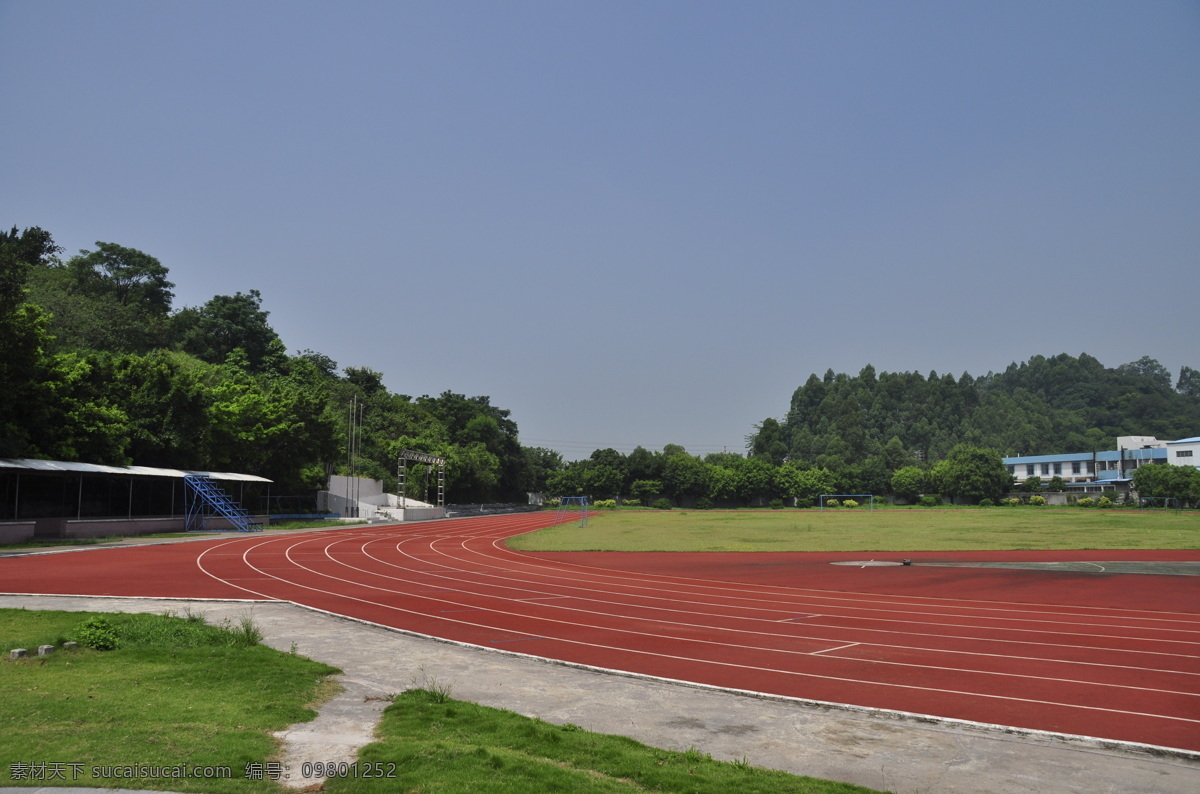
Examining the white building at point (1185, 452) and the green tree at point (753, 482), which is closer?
the white building at point (1185, 452)

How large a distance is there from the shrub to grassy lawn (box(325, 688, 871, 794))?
5.24 metres

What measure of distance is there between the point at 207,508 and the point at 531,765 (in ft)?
153

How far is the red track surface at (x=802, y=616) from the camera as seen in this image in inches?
389

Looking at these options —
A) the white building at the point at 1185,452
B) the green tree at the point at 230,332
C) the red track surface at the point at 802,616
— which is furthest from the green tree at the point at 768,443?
the red track surface at the point at 802,616

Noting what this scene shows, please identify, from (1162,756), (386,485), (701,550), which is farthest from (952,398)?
(1162,756)

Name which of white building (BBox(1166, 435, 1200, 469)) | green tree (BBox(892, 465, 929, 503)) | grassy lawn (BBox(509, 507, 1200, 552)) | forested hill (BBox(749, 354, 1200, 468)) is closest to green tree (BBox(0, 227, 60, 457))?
grassy lawn (BBox(509, 507, 1200, 552))

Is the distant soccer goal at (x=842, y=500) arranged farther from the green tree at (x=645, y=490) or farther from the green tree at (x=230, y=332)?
the green tree at (x=230, y=332)

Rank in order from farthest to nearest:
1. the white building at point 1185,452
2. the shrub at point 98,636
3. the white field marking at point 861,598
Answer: the white building at point 1185,452 → the white field marking at point 861,598 → the shrub at point 98,636

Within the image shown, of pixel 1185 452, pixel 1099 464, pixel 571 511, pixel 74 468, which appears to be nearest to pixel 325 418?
pixel 74 468

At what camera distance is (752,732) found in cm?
814

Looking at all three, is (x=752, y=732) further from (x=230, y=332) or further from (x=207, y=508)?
(x=230, y=332)

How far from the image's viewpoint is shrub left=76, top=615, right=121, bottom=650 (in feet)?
34.6

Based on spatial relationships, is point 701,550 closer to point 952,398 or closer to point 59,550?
point 59,550

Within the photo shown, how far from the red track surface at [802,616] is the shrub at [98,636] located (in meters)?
5.01
